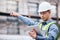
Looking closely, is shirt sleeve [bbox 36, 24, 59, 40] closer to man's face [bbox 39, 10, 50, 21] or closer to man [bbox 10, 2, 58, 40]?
man [bbox 10, 2, 58, 40]

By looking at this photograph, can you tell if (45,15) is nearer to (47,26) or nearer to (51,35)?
(47,26)

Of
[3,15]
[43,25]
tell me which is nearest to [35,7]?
[3,15]

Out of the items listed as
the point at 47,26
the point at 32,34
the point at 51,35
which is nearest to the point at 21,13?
the point at 47,26

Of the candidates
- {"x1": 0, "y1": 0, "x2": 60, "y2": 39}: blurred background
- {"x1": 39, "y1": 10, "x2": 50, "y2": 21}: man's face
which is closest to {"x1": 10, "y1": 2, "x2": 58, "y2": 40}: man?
{"x1": 39, "y1": 10, "x2": 50, "y2": 21}: man's face

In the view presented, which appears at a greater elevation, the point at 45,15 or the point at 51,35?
the point at 45,15

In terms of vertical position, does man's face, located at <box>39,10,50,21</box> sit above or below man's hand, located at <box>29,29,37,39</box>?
above

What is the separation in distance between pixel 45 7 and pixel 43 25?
20cm

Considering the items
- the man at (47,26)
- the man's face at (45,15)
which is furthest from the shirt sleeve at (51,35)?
the man's face at (45,15)

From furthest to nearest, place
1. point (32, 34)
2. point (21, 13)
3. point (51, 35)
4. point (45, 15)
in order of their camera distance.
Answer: point (21, 13)
point (45, 15)
point (51, 35)
point (32, 34)

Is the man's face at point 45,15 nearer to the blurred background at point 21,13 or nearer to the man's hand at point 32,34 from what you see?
the man's hand at point 32,34

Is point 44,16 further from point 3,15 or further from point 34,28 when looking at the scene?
point 3,15

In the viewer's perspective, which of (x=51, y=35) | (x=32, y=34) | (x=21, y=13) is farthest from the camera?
(x=21, y=13)

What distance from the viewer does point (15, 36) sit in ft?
23.2

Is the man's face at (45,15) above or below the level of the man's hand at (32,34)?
above
